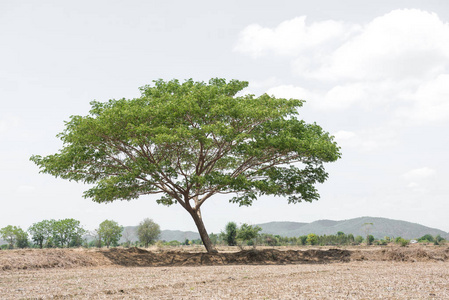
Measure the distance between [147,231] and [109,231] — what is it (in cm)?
1467

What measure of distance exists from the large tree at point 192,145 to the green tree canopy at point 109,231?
53695mm

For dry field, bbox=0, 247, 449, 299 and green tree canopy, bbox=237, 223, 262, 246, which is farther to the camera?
green tree canopy, bbox=237, 223, 262, 246

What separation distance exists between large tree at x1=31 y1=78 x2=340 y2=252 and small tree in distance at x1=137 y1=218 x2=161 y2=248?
4047 cm

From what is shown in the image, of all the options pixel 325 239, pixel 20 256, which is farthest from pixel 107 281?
pixel 325 239

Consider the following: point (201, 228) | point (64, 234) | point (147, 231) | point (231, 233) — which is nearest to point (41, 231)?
point (64, 234)

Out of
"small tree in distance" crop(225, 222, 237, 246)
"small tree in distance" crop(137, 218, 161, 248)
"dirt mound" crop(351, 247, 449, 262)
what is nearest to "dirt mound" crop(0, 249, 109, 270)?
"dirt mound" crop(351, 247, 449, 262)

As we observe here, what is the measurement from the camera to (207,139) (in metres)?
20.1

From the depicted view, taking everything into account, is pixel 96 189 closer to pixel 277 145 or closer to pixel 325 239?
pixel 277 145

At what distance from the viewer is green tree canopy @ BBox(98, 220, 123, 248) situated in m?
73.8

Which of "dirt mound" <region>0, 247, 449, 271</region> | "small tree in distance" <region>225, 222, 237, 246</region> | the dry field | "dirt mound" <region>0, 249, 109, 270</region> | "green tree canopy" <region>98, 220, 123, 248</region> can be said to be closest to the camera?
the dry field

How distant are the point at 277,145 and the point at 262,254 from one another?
6759 millimetres

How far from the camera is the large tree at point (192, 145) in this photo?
20125 millimetres

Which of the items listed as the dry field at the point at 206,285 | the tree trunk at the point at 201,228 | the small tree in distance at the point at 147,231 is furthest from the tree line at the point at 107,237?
the dry field at the point at 206,285

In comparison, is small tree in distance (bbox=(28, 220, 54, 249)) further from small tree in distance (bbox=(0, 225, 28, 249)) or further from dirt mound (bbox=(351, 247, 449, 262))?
dirt mound (bbox=(351, 247, 449, 262))
